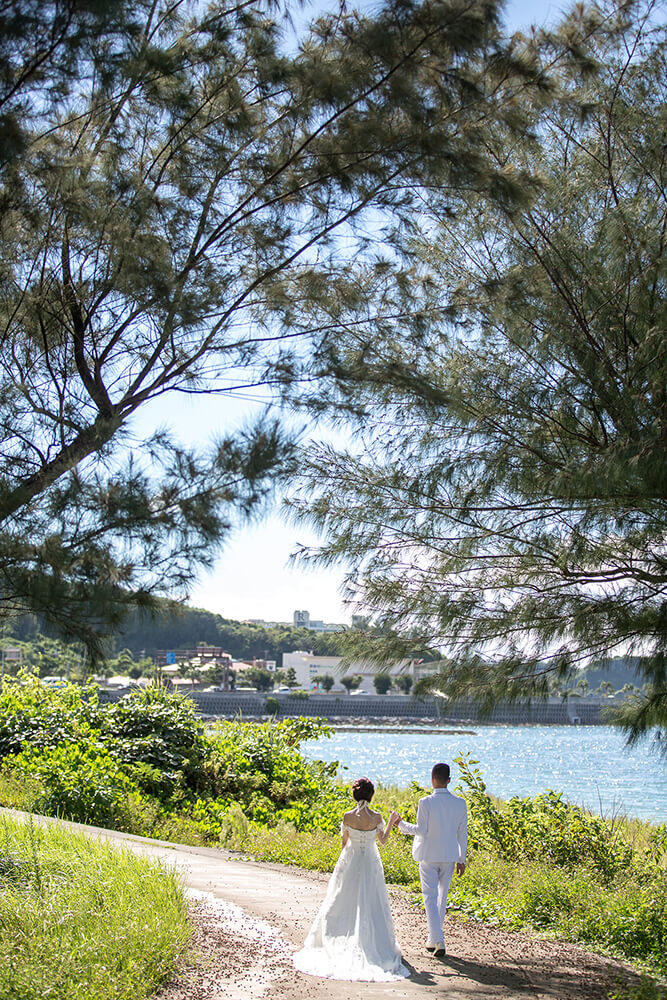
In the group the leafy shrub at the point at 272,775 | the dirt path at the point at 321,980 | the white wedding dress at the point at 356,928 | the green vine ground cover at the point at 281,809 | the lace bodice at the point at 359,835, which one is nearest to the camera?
the dirt path at the point at 321,980

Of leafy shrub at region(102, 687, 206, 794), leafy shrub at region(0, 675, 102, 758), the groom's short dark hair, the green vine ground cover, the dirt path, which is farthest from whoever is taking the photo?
leafy shrub at region(0, 675, 102, 758)

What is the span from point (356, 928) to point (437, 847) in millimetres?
722

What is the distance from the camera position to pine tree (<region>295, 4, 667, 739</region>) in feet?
19.6

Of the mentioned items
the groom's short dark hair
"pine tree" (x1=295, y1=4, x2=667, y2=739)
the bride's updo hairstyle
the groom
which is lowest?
the groom

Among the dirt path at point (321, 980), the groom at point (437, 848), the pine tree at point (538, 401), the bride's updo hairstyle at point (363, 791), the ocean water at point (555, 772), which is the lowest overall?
the ocean water at point (555, 772)

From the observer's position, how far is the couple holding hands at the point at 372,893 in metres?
5.26

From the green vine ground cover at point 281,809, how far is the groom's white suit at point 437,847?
44.8 inches

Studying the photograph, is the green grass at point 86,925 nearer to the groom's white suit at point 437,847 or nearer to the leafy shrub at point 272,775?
the groom's white suit at point 437,847

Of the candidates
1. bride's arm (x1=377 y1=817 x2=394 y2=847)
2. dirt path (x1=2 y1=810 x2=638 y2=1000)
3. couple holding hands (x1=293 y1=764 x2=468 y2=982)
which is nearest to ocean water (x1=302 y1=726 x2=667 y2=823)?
couple holding hands (x1=293 y1=764 x2=468 y2=982)

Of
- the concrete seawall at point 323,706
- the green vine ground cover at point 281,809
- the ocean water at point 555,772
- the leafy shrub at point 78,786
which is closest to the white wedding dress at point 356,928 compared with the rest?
the green vine ground cover at point 281,809

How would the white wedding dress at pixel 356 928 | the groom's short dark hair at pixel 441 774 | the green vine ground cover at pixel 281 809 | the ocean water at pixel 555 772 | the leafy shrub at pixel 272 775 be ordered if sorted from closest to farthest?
1. the white wedding dress at pixel 356 928
2. the groom's short dark hair at pixel 441 774
3. the green vine ground cover at pixel 281 809
4. the leafy shrub at pixel 272 775
5. the ocean water at pixel 555 772

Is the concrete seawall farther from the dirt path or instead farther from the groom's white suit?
the groom's white suit

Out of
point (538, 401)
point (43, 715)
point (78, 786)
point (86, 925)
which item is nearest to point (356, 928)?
point (86, 925)

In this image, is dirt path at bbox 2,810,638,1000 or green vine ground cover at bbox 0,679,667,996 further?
green vine ground cover at bbox 0,679,667,996
